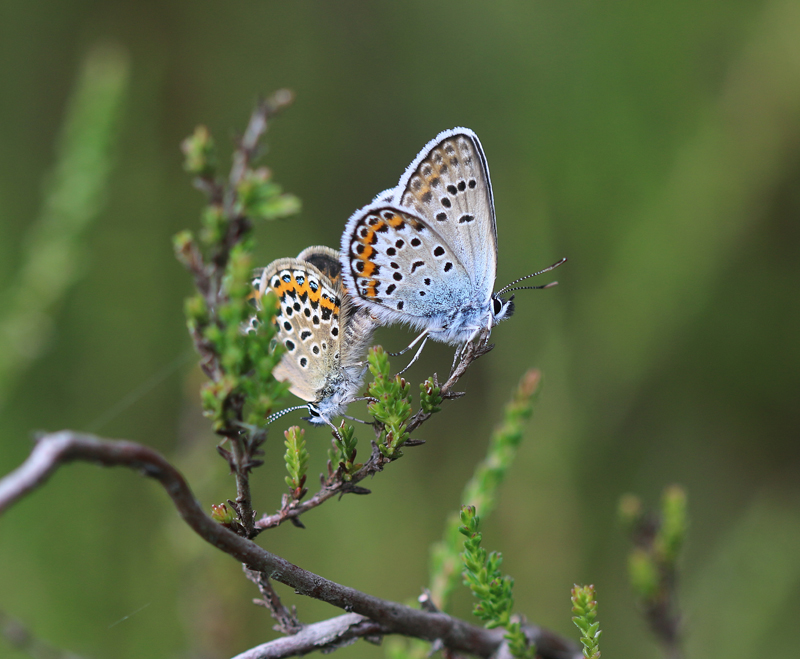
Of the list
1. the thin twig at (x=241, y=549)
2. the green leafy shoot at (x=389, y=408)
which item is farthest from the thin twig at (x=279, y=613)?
the green leafy shoot at (x=389, y=408)

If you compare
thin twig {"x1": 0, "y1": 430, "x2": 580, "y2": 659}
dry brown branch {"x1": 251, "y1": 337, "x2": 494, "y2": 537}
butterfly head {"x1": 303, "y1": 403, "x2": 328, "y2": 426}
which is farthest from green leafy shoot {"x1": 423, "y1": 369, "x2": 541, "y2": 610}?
butterfly head {"x1": 303, "y1": 403, "x2": 328, "y2": 426}

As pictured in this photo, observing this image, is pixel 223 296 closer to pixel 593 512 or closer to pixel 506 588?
pixel 506 588

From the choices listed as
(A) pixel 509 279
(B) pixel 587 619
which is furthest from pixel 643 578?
(A) pixel 509 279

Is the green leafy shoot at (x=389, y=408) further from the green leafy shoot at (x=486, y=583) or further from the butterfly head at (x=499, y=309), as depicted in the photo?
the butterfly head at (x=499, y=309)

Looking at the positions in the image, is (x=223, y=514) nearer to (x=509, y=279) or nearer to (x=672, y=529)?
(x=672, y=529)

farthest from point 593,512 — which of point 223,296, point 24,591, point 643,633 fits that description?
point 223,296

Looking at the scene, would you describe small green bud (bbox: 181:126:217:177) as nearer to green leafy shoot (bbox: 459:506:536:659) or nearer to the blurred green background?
green leafy shoot (bbox: 459:506:536:659)

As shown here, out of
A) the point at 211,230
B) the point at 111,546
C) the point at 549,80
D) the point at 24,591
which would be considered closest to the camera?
the point at 211,230
